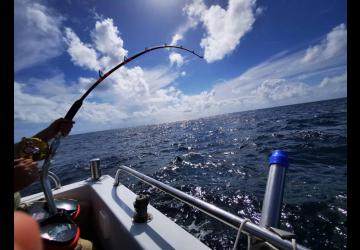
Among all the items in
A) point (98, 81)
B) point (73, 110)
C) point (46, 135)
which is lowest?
point (46, 135)

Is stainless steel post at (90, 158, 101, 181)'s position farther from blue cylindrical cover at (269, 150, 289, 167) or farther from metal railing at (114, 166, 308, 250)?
blue cylindrical cover at (269, 150, 289, 167)

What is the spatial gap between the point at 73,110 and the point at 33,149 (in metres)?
0.52

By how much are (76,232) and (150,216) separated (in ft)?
2.32

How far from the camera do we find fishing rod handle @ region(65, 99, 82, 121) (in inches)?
74.0

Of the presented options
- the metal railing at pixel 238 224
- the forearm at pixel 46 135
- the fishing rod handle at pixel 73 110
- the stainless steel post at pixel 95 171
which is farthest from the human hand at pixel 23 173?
the stainless steel post at pixel 95 171

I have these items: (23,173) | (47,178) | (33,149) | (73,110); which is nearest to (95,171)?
(73,110)

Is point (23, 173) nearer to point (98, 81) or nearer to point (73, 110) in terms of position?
point (73, 110)

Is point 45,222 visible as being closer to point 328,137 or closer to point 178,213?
point 178,213

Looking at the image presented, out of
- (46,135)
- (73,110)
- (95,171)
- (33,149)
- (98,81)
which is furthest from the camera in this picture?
(95,171)

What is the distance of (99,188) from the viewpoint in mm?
2873

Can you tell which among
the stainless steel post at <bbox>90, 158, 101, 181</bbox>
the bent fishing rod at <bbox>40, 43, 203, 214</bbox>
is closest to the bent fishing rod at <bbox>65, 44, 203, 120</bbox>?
the bent fishing rod at <bbox>40, 43, 203, 214</bbox>

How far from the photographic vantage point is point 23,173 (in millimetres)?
1108
